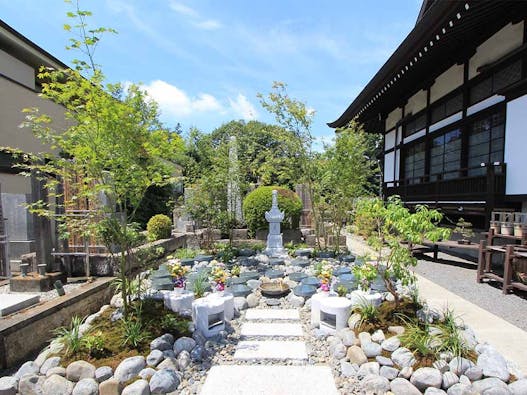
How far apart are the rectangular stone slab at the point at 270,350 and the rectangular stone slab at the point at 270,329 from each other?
155mm

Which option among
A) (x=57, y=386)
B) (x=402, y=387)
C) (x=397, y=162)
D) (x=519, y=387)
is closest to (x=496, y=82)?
(x=397, y=162)

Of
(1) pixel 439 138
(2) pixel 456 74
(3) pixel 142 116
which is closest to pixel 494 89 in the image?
(2) pixel 456 74

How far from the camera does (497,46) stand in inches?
229

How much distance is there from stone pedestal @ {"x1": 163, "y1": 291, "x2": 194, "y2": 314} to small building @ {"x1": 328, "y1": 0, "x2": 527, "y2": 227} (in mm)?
5705

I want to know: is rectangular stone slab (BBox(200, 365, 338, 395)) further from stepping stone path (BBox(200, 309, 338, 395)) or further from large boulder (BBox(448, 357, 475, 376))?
large boulder (BBox(448, 357, 475, 376))

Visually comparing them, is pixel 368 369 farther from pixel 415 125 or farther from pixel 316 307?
pixel 415 125

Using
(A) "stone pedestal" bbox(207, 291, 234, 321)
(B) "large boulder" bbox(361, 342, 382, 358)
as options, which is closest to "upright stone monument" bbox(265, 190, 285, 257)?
(A) "stone pedestal" bbox(207, 291, 234, 321)

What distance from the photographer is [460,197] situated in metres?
6.52

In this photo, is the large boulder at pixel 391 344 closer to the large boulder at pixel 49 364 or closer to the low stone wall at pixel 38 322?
the large boulder at pixel 49 364

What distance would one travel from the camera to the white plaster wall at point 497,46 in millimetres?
5340

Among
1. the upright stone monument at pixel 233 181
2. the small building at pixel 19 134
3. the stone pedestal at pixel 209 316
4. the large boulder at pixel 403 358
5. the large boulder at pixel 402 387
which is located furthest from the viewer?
the upright stone monument at pixel 233 181

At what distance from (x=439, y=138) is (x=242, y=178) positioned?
18.8 ft

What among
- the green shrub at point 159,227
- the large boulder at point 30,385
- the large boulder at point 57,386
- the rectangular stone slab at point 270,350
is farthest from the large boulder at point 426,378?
the green shrub at point 159,227

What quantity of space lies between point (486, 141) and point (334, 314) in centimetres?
575
